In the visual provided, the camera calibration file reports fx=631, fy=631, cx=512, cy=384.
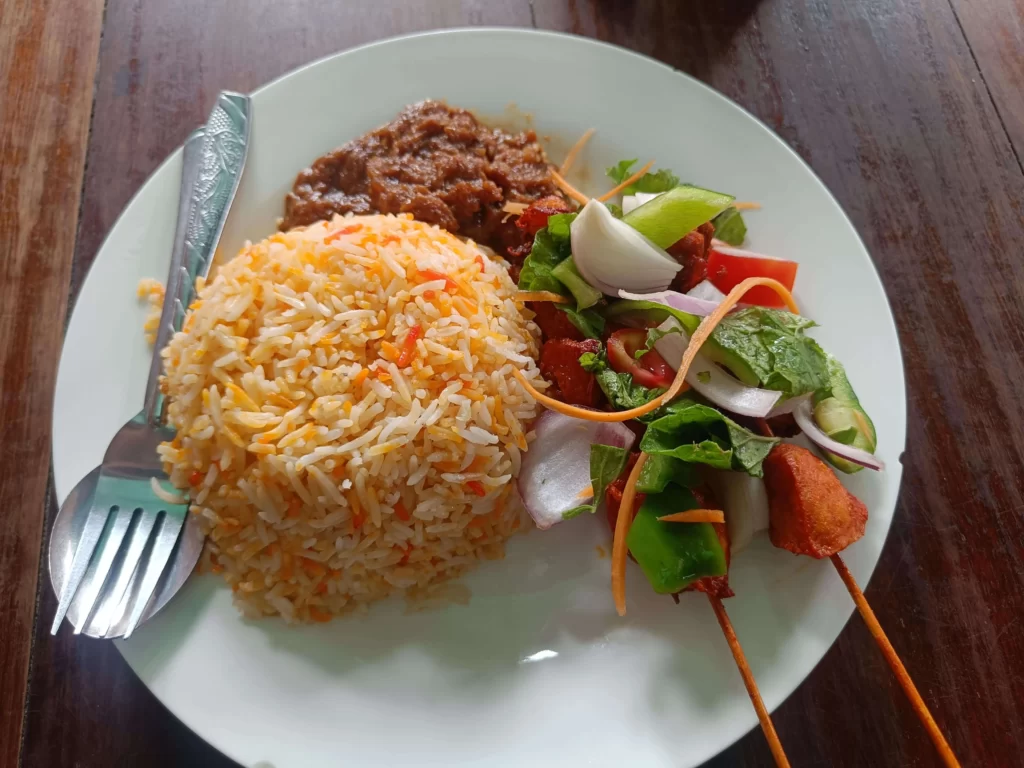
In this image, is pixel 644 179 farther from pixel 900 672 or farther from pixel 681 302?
pixel 900 672

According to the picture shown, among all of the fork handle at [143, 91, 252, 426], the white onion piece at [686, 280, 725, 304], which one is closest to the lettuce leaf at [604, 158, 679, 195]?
the white onion piece at [686, 280, 725, 304]

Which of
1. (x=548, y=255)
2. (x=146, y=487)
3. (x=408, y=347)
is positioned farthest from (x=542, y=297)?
(x=146, y=487)

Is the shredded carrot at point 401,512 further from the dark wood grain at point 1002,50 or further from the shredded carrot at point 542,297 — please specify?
the dark wood grain at point 1002,50

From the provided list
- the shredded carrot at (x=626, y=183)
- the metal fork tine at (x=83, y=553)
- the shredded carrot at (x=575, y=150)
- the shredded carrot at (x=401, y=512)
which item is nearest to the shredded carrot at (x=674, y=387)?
the shredded carrot at (x=401, y=512)

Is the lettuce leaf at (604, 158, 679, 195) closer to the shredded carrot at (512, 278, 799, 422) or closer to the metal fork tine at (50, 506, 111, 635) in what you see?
the shredded carrot at (512, 278, 799, 422)

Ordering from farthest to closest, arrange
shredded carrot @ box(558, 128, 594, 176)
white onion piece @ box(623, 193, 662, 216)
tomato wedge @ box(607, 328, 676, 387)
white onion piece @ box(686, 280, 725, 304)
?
1. shredded carrot @ box(558, 128, 594, 176)
2. white onion piece @ box(623, 193, 662, 216)
3. white onion piece @ box(686, 280, 725, 304)
4. tomato wedge @ box(607, 328, 676, 387)

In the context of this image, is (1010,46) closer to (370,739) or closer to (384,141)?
(384,141)
